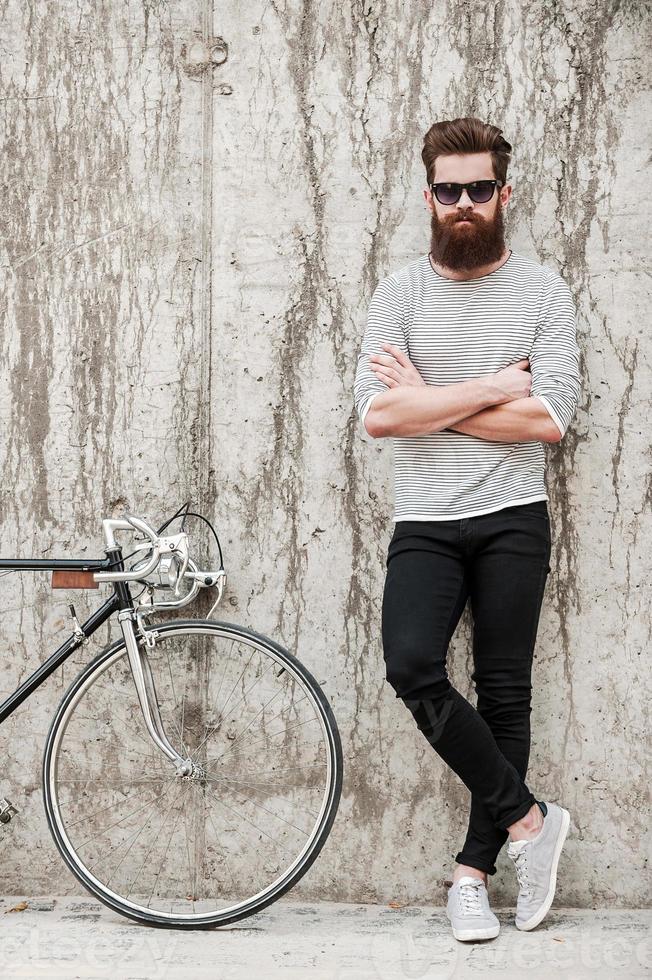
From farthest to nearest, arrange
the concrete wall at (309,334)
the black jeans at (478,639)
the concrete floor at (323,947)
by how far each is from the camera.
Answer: the concrete wall at (309,334) → the black jeans at (478,639) → the concrete floor at (323,947)

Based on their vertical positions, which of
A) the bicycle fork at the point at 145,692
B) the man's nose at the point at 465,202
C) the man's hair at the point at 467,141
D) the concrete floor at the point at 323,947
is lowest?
the concrete floor at the point at 323,947

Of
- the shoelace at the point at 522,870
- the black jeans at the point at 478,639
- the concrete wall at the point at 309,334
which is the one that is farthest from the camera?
the concrete wall at the point at 309,334

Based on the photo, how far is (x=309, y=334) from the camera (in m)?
3.58

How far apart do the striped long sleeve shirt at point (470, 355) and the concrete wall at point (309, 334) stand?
0.34 metres

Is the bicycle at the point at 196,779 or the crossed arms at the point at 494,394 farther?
the bicycle at the point at 196,779

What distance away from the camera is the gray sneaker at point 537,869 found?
313 cm

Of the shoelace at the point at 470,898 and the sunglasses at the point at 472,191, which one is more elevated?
the sunglasses at the point at 472,191

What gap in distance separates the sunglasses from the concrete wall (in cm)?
39

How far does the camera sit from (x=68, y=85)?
11.8 feet

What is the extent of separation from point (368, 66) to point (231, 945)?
3.23 m

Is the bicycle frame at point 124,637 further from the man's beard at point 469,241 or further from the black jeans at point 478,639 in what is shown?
the man's beard at point 469,241

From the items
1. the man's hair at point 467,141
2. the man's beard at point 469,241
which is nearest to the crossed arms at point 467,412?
the man's beard at point 469,241

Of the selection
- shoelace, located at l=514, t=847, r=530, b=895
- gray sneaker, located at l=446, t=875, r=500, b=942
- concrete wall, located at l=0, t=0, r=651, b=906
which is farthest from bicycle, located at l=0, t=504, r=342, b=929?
shoelace, located at l=514, t=847, r=530, b=895

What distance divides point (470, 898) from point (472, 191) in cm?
242
